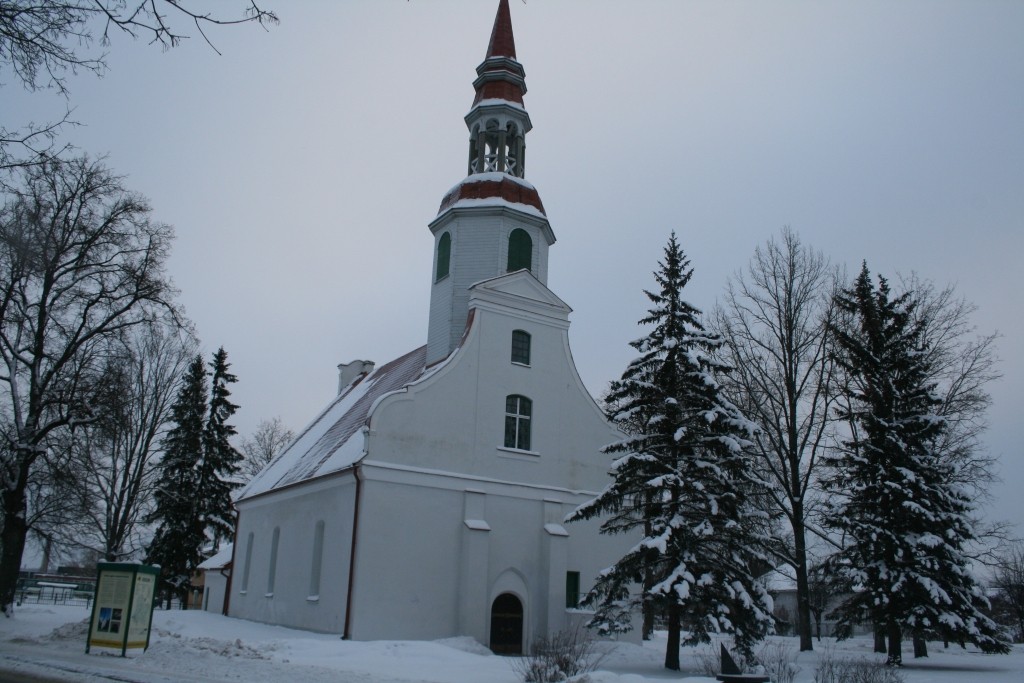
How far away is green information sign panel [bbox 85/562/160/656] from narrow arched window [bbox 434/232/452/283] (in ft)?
44.3

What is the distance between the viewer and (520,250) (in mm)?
25828

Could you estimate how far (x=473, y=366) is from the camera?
23016 mm

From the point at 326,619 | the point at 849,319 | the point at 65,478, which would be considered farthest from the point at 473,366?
the point at 849,319

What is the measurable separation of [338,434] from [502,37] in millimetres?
15475

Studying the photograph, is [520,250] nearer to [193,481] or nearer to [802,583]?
[802,583]

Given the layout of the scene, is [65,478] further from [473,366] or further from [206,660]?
[473,366]

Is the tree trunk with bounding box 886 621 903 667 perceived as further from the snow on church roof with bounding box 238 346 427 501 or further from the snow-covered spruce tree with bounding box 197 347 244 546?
the snow-covered spruce tree with bounding box 197 347 244 546

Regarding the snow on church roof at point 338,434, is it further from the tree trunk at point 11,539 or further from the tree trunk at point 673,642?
the tree trunk at point 673,642

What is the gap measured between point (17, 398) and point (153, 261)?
4916 millimetres

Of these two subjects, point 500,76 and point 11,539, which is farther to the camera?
point 500,76

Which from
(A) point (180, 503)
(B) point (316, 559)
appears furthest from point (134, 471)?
(B) point (316, 559)

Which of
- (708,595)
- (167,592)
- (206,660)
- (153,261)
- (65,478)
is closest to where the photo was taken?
(206,660)

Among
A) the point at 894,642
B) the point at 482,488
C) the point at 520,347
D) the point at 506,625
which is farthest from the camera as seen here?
the point at 520,347

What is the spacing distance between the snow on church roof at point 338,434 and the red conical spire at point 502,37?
11.0 m
